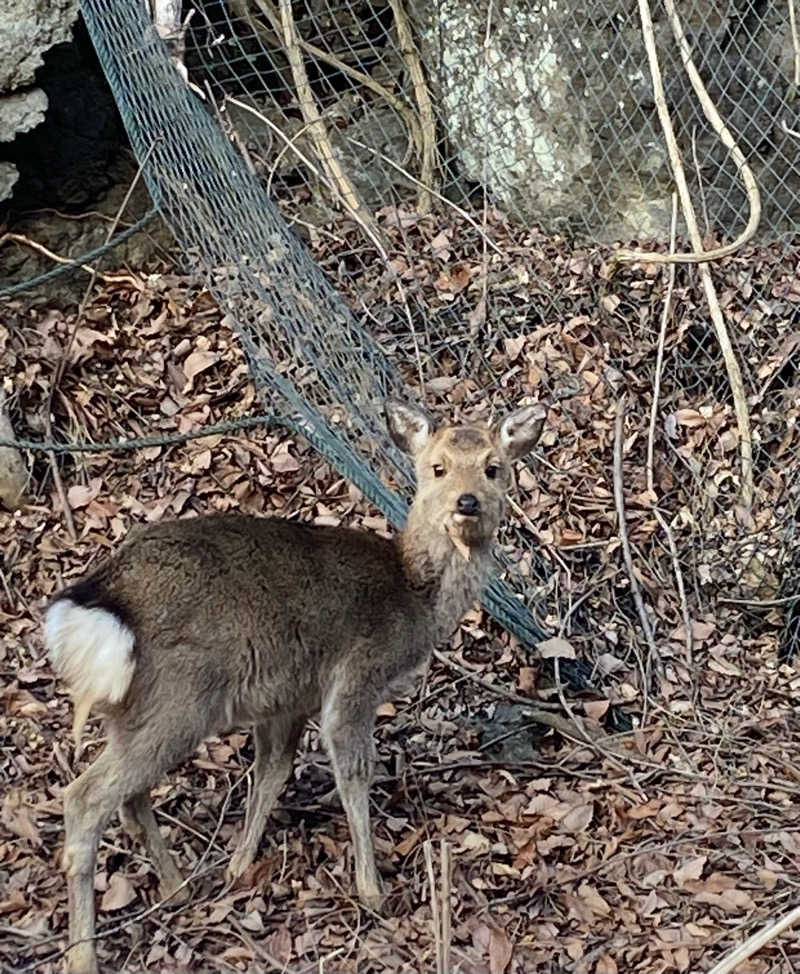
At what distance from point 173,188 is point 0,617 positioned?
2128 mm

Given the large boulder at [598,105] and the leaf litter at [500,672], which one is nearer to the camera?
the leaf litter at [500,672]

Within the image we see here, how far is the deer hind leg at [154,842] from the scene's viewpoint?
5191mm

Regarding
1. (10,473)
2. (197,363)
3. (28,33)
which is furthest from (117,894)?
(28,33)

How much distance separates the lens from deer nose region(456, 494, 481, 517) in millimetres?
5586

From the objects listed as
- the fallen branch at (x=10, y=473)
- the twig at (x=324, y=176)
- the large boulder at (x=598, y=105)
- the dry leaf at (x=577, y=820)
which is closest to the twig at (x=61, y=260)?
the fallen branch at (x=10, y=473)

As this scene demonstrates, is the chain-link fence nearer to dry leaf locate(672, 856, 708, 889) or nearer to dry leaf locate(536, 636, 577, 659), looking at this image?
dry leaf locate(536, 636, 577, 659)

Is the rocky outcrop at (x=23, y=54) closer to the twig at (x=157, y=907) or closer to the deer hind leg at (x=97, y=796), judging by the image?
the twig at (x=157, y=907)

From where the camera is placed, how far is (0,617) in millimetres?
6699

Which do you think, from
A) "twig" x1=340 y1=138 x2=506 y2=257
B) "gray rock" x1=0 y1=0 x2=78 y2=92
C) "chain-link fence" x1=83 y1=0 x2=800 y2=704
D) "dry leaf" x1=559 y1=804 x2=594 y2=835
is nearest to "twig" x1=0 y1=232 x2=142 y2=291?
"chain-link fence" x1=83 y1=0 x2=800 y2=704

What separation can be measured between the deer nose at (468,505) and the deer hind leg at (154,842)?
57.1 inches

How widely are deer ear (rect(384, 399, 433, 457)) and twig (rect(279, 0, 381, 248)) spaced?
3014mm

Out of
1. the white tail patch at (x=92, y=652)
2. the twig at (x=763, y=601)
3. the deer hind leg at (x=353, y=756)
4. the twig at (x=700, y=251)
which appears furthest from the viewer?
the twig at (x=700, y=251)

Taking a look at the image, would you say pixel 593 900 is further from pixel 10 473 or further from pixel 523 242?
pixel 523 242

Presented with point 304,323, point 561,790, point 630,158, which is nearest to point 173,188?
point 304,323
